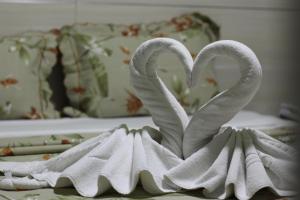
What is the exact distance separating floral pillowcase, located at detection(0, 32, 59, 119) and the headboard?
6.9 inches

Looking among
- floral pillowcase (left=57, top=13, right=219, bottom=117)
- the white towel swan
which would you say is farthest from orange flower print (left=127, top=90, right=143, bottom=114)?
the white towel swan

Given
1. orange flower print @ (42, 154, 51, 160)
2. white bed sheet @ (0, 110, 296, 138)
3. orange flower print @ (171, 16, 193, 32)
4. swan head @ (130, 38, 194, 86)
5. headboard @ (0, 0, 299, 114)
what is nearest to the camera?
swan head @ (130, 38, 194, 86)

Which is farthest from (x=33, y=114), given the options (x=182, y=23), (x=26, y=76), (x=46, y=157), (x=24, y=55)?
(x=182, y=23)

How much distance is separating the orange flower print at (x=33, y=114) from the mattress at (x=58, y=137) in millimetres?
77

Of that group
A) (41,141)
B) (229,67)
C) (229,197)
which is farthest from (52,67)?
(229,197)

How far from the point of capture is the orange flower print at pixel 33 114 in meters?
2.18

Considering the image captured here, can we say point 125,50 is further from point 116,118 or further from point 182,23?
point 182,23

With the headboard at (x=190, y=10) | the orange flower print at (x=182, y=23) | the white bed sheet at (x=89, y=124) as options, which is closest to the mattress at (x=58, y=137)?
the white bed sheet at (x=89, y=124)

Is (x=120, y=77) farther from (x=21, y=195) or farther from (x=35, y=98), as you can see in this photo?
(x=21, y=195)

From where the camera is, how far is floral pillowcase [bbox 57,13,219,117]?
7.41ft

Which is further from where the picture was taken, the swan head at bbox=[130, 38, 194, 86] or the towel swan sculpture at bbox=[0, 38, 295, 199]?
the swan head at bbox=[130, 38, 194, 86]

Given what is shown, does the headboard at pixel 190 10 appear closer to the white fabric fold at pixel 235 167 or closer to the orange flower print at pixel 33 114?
the orange flower print at pixel 33 114

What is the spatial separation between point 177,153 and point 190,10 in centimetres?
172

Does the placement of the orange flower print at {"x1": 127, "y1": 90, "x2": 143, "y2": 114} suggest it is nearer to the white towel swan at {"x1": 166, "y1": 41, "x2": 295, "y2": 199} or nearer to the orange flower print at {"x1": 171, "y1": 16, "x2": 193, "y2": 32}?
the orange flower print at {"x1": 171, "y1": 16, "x2": 193, "y2": 32}
